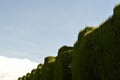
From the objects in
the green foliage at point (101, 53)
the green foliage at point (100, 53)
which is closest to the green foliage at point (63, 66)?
the green foliage at point (100, 53)

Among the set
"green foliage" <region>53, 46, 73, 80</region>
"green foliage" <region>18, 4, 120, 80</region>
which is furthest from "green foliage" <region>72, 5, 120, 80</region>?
"green foliage" <region>53, 46, 73, 80</region>

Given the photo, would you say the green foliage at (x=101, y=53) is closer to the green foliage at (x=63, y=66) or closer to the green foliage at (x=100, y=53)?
the green foliage at (x=100, y=53)

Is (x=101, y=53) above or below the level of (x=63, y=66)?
below

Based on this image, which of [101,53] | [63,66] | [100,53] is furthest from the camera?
[63,66]

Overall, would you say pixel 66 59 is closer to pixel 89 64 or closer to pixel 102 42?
pixel 89 64

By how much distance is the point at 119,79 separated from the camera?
1823cm

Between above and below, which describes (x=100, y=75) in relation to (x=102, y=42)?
below

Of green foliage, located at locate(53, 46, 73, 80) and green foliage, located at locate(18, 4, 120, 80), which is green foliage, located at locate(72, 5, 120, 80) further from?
green foliage, located at locate(53, 46, 73, 80)

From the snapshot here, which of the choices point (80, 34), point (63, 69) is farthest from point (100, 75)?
point (63, 69)

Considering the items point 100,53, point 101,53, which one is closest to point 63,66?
point 100,53

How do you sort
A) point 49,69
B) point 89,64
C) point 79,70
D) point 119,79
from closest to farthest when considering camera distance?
point 119,79 → point 89,64 → point 79,70 → point 49,69

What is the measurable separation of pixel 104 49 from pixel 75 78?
6580 mm

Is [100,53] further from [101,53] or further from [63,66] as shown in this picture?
[63,66]

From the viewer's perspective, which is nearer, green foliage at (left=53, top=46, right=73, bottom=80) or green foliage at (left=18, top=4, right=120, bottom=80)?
green foliage at (left=18, top=4, right=120, bottom=80)
